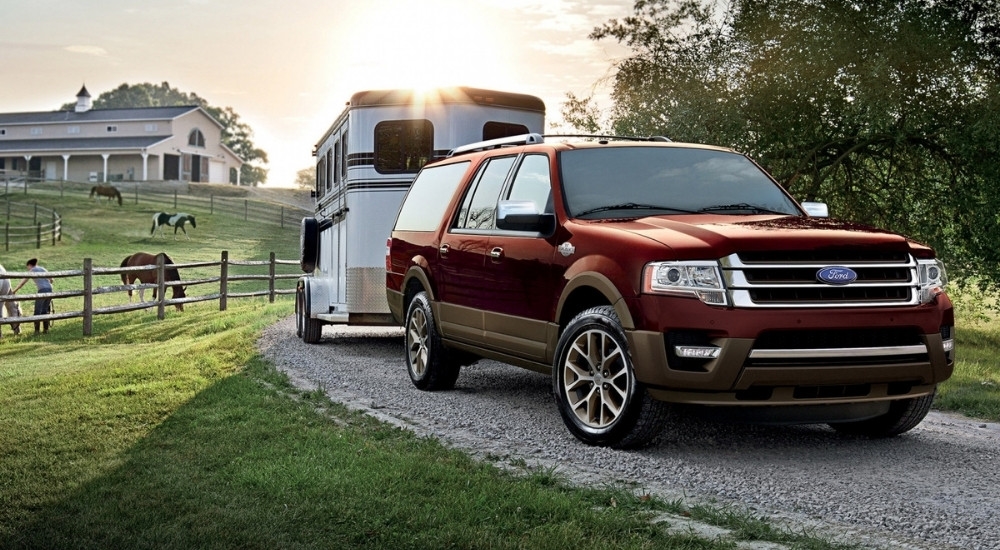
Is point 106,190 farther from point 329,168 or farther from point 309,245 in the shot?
point 329,168

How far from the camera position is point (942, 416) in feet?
30.6

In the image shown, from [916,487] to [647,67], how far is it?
1563 cm

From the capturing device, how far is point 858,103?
17188 mm

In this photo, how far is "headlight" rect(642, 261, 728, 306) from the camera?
21.3 ft

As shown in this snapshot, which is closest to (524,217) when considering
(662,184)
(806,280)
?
(662,184)

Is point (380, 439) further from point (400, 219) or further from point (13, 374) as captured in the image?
point (13, 374)

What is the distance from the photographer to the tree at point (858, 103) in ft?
56.8

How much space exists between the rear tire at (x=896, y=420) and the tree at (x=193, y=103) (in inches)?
4270

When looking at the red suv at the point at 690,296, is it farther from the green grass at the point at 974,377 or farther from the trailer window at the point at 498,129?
the trailer window at the point at 498,129

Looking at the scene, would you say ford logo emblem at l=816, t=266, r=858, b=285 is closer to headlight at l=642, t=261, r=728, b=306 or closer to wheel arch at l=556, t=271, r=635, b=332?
headlight at l=642, t=261, r=728, b=306

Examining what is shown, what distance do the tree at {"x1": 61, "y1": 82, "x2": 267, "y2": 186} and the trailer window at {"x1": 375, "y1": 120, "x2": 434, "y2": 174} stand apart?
335 ft

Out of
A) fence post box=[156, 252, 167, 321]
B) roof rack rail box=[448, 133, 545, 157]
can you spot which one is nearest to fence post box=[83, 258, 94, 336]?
fence post box=[156, 252, 167, 321]

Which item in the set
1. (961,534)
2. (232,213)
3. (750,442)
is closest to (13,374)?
(750,442)

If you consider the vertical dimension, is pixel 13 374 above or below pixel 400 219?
below
